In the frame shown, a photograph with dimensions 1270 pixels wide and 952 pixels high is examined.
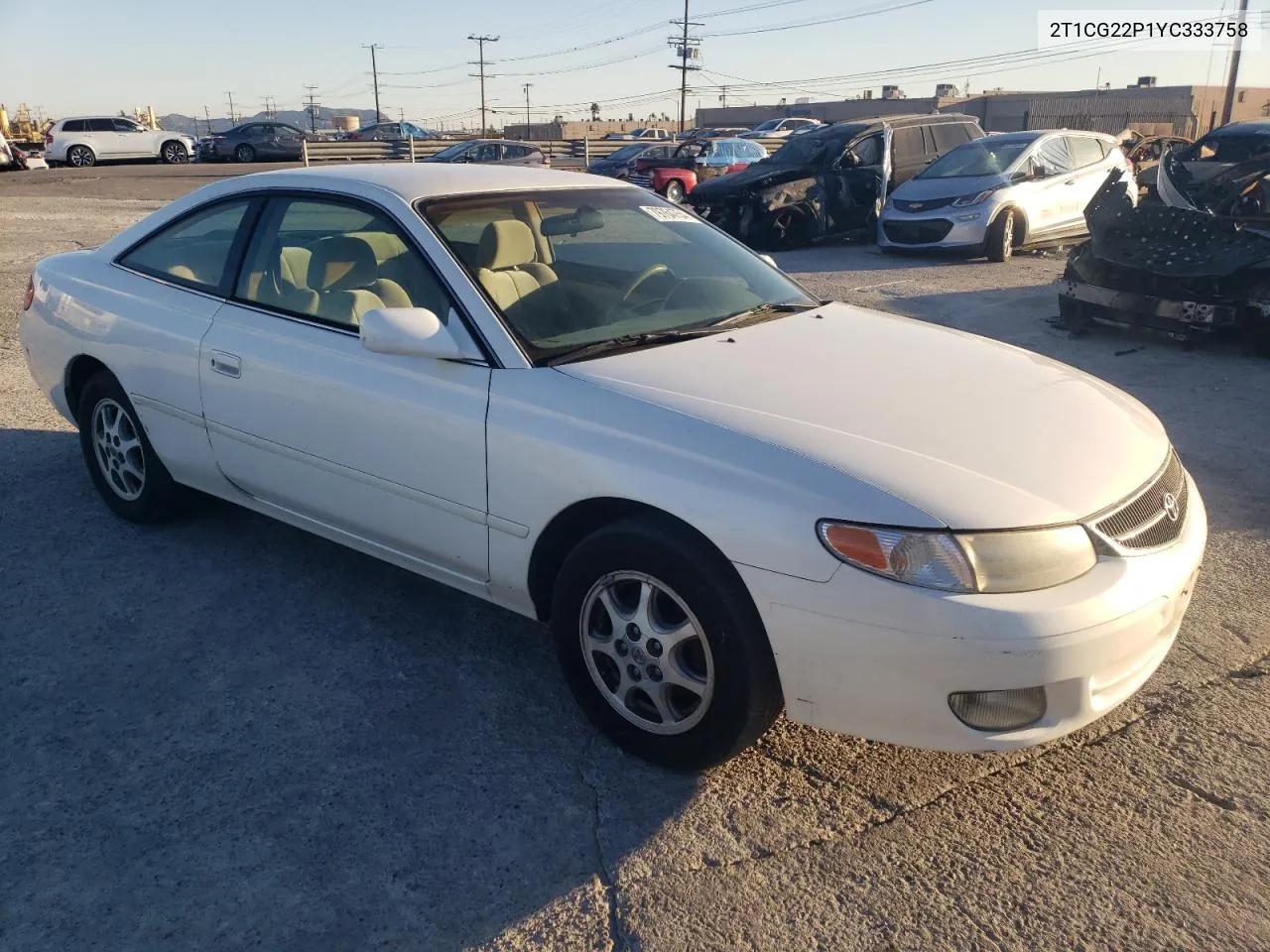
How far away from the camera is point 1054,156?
13281 millimetres

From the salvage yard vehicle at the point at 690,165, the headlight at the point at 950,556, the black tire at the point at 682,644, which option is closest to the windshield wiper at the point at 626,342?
the black tire at the point at 682,644

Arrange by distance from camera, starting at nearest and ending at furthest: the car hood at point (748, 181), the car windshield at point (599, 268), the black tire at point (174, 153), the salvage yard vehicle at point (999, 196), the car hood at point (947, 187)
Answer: the car windshield at point (599, 268)
the salvage yard vehicle at point (999, 196)
the car hood at point (947, 187)
the car hood at point (748, 181)
the black tire at point (174, 153)

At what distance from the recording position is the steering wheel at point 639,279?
3.54 meters

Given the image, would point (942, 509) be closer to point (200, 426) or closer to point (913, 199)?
point (200, 426)

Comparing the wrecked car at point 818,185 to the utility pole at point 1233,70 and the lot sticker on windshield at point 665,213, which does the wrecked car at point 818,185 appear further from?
the utility pole at point 1233,70

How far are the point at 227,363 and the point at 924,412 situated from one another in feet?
8.01

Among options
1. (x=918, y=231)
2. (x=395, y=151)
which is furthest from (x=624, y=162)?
(x=918, y=231)

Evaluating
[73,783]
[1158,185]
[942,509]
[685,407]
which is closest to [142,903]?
[73,783]

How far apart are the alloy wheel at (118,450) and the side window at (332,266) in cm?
99

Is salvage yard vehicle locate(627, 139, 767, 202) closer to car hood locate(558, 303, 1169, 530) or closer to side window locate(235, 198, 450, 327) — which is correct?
side window locate(235, 198, 450, 327)

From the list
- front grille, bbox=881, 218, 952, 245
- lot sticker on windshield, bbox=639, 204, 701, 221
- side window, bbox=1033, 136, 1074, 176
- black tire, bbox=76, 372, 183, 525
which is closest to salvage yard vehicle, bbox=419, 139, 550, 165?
front grille, bbox=881, 218, 952, 245

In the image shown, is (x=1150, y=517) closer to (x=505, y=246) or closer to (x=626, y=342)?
(x=626, y=342)

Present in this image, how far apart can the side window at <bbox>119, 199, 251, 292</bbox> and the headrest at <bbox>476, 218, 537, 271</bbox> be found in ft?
3.63

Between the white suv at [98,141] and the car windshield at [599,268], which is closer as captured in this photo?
the car windshield at [599,268]
